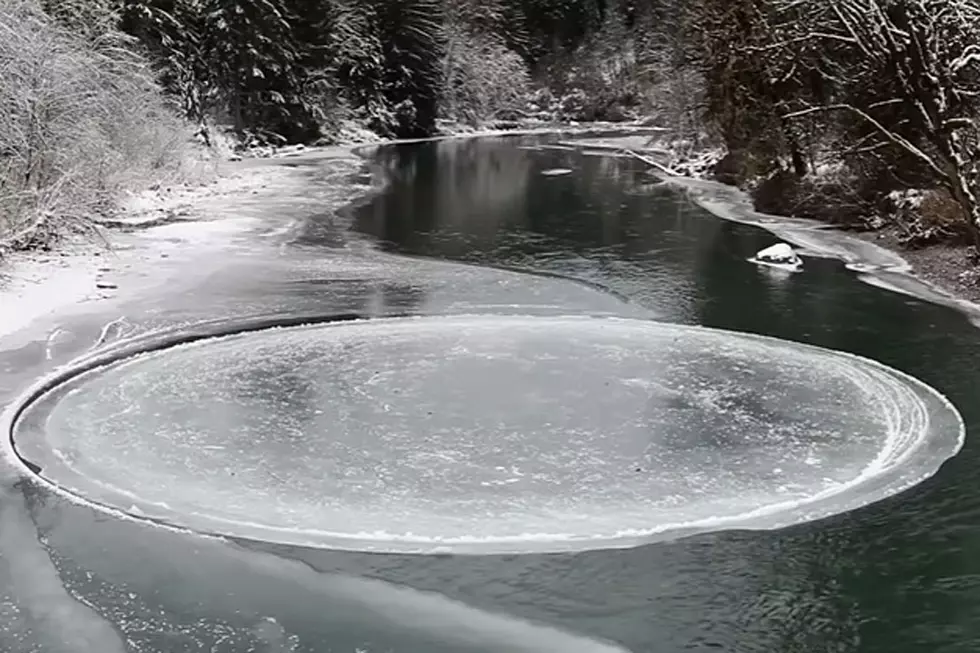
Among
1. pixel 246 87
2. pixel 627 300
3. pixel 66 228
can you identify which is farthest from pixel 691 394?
pixel 246 87

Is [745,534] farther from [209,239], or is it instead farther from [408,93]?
[408,93]

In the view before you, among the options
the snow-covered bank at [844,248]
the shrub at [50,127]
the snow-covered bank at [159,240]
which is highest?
the shrub at [50,127]

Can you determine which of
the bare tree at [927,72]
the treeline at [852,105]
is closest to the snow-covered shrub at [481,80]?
the treeline at [852,105]

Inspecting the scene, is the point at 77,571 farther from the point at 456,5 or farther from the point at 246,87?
the point at 456,5

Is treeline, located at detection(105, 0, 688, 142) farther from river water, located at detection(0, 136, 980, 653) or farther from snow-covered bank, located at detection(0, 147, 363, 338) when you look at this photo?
river water, located at detection(0, 136, 980, 653)

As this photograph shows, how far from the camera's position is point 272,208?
1185 inches

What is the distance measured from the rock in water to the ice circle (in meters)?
6.29

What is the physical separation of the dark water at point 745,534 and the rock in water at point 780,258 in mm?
397

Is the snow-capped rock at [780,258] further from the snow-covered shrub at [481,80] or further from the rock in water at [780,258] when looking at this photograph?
the snow-covered shrub at [481,80]

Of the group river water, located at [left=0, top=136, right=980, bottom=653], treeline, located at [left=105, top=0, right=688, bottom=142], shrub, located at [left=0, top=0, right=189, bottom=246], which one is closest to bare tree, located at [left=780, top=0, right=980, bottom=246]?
river water, located at [left=0, top=136, right=980, bottom=653]

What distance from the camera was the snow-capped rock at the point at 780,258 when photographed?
21.4m

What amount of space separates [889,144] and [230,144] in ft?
107

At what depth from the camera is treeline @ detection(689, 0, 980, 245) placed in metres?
22.0

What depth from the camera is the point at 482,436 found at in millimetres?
11281
